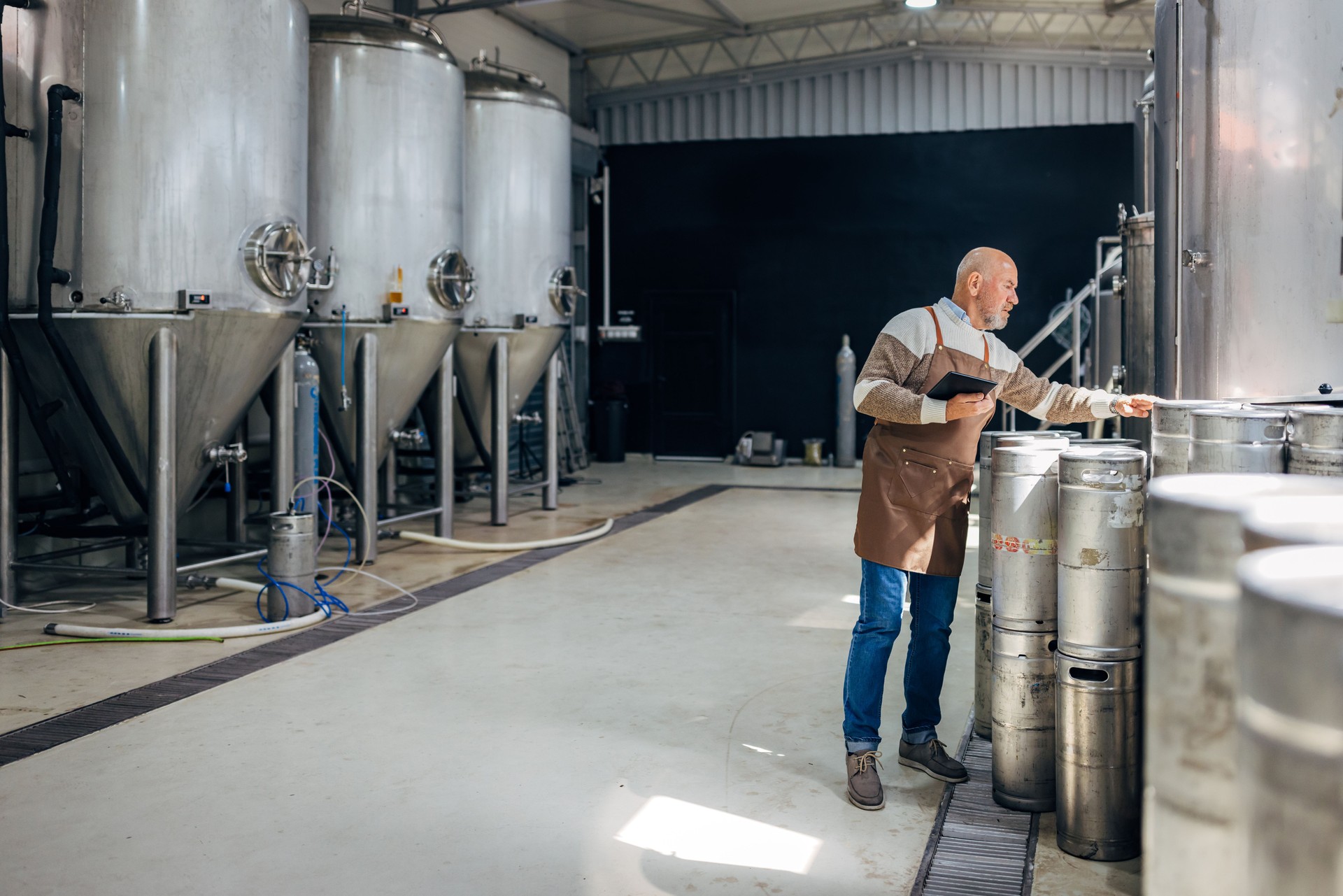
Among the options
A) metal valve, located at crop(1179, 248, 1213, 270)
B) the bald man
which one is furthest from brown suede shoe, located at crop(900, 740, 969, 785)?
metal valve, located at crop(1179, 248, 1213, 270)

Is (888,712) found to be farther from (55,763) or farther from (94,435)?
(94,435)

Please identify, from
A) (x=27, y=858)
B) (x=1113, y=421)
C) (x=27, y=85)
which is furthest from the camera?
(x=1113, y=421)

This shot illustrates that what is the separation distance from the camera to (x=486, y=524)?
7.92m

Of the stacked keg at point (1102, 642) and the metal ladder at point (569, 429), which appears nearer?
the stacked keg at point (1102, 642)

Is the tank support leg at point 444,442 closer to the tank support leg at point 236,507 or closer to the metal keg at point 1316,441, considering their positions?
the tank support leg at point 236,507

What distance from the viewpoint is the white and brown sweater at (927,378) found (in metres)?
2.91

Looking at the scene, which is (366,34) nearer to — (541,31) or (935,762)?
(935,762)

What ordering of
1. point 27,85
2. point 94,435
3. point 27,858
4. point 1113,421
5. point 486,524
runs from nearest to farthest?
point 27,858, point 27,85, point 94,435, point 486,524, point 1113,421

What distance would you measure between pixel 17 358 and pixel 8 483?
588 millimetres

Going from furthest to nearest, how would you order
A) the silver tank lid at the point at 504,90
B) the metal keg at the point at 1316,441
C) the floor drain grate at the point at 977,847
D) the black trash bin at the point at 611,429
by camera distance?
1. the black trash bin at the point at 611,429
2. the silver tank lid at the point at 504,90
3. the floor drain grate at the point at 977,847
4. the metal keg at the point at 1316,441

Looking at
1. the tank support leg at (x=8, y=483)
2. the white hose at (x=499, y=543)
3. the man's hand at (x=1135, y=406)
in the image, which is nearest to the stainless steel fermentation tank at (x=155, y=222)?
the tank support leg at (x=8, y=483)

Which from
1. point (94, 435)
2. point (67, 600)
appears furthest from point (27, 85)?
point (67, 600)

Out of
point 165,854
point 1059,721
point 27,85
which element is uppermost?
point 27,85

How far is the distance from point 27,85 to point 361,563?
9.42 feet
